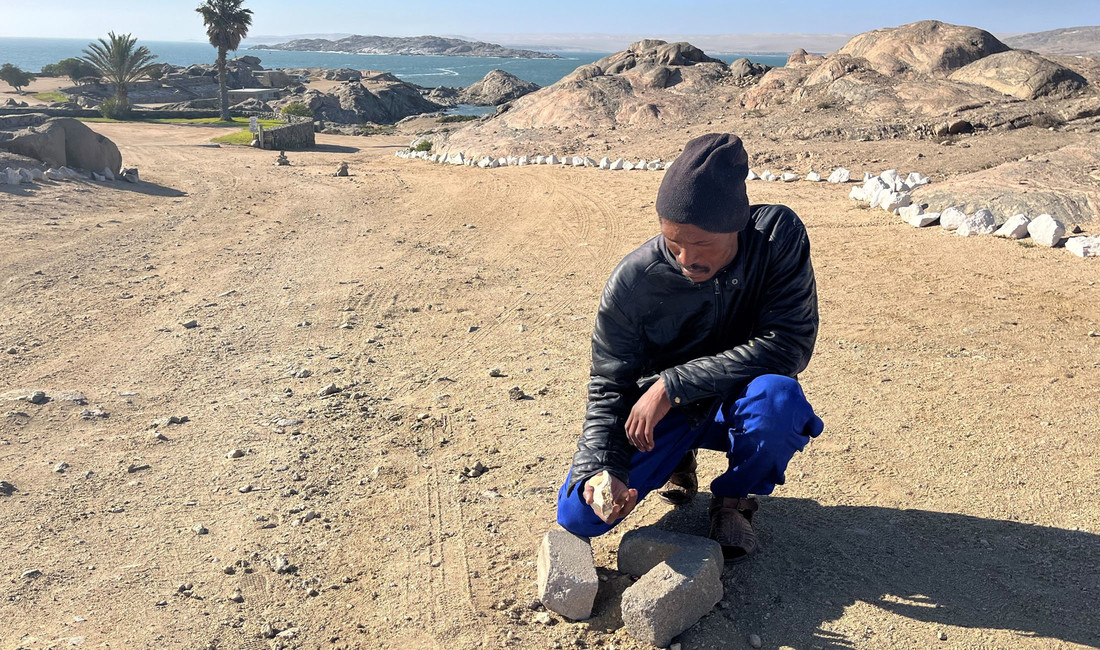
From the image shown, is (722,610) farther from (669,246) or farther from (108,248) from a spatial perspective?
(108,248)

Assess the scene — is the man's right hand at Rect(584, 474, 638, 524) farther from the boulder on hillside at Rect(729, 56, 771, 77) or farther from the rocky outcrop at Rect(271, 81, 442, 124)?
the rocky outcrop at Rect(271, 81, 442, 124)

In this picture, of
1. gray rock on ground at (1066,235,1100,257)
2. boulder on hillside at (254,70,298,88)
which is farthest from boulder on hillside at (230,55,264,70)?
gray rock on ground at (1066,235,1100,257)

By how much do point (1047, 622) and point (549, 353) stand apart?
3.65 metres

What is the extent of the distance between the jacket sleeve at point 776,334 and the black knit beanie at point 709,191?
0.22 meters

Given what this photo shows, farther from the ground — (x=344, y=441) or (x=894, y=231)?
(x=894, y=231)

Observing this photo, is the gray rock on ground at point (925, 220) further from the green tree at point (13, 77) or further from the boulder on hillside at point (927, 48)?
the green tree at point (13, 77)

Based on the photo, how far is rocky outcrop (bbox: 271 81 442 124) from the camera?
4584 cm

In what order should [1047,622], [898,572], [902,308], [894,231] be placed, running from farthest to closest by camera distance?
[894,231], [902,308], [898,572], [1047,622]

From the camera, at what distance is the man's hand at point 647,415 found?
120 inches

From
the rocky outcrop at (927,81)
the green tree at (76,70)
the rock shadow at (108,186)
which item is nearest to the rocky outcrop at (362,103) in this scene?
the green tree at (76,70)

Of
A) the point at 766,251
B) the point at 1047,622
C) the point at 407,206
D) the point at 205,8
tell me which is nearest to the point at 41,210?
the point at 407,206

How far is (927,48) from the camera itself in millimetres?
16922

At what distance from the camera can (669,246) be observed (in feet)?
10.1

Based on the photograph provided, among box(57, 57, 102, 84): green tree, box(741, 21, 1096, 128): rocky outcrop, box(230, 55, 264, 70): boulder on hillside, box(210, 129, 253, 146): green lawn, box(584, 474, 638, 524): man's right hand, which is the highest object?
box(230, 55, 264, 70): boulder on hillside
